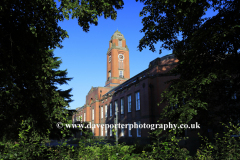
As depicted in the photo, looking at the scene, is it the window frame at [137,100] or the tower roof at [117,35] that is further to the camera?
the tower roof at [117,35]

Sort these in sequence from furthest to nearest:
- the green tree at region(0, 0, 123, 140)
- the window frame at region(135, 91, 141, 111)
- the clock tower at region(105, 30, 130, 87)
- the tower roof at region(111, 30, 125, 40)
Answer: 1. the tower roof at region(111, 30, 125, 40)
2. the clock tower at region(105, 30, 130, 87)
3. the window frame at region(135, 91, 141, 111)
4. the green tree at region(0, 0, 123, 140)

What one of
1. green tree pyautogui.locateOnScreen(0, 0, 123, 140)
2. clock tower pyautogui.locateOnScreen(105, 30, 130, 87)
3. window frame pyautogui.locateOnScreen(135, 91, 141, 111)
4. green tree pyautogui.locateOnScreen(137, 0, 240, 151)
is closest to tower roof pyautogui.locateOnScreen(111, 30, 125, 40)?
clock tower pyautogui.locateOnScreen(105, 30, 130, 87)

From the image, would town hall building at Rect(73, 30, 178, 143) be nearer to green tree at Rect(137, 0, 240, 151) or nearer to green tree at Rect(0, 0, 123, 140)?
green tree at Rect(0, 0, 123, 140)

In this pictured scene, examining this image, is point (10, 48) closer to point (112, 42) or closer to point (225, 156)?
point (225, 156)

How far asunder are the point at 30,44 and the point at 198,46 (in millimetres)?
7734

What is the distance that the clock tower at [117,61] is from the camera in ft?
198

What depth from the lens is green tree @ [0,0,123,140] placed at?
6.98 m

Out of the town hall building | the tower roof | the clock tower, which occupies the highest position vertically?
the tower roof

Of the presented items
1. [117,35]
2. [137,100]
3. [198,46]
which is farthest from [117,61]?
[198,46]

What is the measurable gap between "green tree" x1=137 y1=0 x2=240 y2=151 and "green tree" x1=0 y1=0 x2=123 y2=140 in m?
3.23

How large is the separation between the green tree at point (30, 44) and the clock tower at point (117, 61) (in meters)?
50.2

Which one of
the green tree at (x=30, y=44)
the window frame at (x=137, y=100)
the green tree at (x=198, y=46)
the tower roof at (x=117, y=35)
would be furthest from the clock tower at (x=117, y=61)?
the green tree at (x=30, y=44)

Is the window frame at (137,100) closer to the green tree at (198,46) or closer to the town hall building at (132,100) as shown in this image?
the town hall building at (132,100)

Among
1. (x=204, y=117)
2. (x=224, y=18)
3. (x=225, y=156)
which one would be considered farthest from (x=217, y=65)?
(x=225, y=156)
